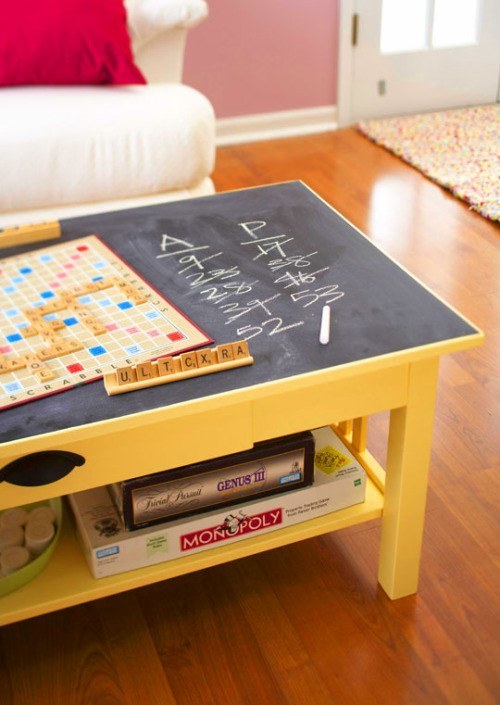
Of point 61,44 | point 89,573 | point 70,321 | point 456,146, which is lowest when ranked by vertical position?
point 456,146

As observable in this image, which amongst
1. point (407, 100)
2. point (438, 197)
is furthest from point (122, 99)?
point (407, 100)

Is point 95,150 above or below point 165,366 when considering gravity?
below

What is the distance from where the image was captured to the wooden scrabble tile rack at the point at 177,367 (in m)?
1.09

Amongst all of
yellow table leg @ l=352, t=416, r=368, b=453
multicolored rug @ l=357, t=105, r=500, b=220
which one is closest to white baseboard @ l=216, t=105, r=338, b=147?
multicolored rug @ l=357, t=105, r=500, b=220

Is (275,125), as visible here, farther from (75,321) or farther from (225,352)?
(225,352)

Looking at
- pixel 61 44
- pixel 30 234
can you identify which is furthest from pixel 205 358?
pixel 61 44

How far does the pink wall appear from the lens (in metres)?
3.09

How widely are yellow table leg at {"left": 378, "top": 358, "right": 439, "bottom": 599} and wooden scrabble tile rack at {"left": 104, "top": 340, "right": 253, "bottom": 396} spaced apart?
236 millimetres

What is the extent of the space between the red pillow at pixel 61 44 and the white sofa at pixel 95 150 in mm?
51

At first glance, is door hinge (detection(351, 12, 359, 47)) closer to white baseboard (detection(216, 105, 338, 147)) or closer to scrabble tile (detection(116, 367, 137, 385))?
white baseboard (detection(216, 105, 338, 147))

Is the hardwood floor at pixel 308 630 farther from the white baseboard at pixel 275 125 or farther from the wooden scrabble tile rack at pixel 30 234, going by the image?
the white baseboard at pixel 275 125

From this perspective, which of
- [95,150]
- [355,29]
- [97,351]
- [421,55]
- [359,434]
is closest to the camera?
[97,351]

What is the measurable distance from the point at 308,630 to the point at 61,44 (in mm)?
1581

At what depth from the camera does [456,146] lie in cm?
310
